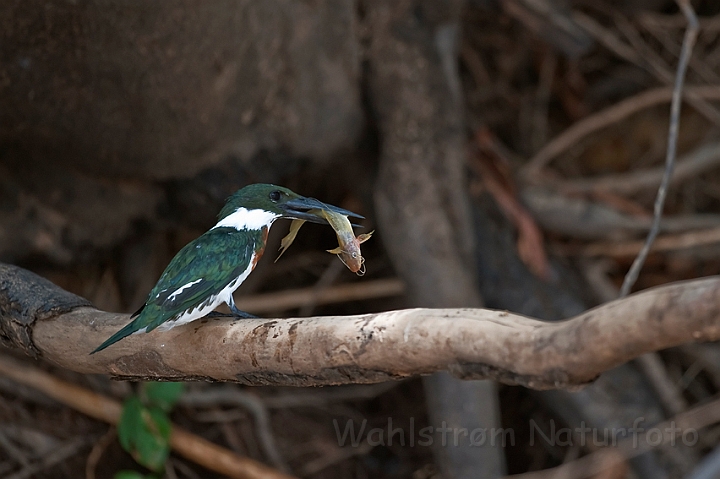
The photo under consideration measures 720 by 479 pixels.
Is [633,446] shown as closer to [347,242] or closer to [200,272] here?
[347,242]

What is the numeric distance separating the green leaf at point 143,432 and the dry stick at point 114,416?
15 cm

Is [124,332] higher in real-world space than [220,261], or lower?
lower

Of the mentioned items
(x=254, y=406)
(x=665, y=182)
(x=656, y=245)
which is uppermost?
(x=656, y=245)

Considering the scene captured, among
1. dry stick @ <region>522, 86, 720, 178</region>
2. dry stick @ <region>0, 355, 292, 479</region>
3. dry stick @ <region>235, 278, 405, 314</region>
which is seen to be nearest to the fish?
dry stick @ <region>0, 355, 292, 479</region>

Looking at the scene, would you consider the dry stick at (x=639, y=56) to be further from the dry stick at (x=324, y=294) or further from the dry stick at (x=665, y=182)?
the dry stick at (x=324, y=294)

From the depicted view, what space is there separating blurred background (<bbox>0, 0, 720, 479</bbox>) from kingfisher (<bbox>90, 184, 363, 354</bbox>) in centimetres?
66

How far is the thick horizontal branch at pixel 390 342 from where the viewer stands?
1.02m

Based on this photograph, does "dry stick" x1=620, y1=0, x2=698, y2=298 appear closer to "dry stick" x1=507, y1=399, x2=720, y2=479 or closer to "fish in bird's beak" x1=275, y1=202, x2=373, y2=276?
"fish in bird's beak" x1=275, y1=202, x2=373, y2=276

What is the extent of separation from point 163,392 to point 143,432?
177 mm

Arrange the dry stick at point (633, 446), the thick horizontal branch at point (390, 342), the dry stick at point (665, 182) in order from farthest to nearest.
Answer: the dry stick at point (633, 446) → the dry stick at point (665, 182) → the thick horizontal branch at point (390, 342)

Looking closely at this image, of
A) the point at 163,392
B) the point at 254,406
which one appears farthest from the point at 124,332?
the point at 254,406

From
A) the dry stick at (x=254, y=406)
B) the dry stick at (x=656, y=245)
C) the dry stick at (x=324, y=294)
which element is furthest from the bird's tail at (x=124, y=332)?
the dry stick at (x=656, y=245)

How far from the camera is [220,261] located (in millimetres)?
1646

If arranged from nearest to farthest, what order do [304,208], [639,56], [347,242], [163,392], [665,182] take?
[347,242] < [304,208] < [665,182] < [163,392] < [639,56]
